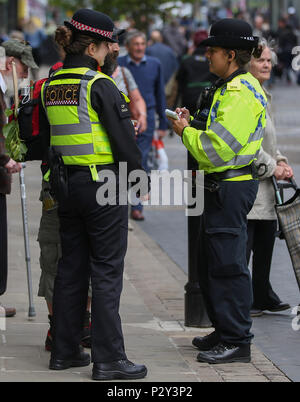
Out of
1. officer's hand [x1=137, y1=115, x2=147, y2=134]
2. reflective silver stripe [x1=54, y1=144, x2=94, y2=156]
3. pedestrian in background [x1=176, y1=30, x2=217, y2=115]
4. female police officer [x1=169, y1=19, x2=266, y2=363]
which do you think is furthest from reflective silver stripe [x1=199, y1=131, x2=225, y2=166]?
pedestrian in background [x1=176, y1=30, x2=217, y2=115]

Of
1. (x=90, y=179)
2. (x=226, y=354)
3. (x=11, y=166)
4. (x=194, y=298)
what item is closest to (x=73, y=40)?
(x=90, y=179)

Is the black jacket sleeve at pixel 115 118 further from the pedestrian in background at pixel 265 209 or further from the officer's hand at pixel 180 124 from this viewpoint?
the pedestrian in background at pixel 265 209

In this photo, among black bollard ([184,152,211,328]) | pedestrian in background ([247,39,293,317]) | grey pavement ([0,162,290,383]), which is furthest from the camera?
pedestrian in background ([247,39,293,317])

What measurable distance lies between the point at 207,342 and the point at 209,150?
125 cm

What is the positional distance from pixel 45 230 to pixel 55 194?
1.83 ft

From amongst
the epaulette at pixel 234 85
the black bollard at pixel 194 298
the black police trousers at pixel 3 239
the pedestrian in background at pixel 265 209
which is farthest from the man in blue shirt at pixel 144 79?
the epaulette at pixel 234 85

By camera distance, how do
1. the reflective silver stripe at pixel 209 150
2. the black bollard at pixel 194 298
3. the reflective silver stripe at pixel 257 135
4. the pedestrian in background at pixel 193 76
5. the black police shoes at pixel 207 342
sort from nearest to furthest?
1. the reflective silver stripe at pixel 209 150
2. the reflective silver stripe at pixel 257 135
3. the black police shoes at pixel 207 342
4. the black bollard at pixel 194 298
5. the pedestrian in background at pixel 193 76

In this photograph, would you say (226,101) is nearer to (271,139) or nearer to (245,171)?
(245,171)

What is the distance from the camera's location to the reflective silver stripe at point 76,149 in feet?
17.9

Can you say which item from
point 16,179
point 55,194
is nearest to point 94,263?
point 55,194

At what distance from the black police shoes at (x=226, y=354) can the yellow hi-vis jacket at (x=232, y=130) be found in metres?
1.01

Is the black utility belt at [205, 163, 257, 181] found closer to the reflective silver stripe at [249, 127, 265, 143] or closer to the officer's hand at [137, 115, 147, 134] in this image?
the reflective silver stripe at [249, 127, 265, 143]

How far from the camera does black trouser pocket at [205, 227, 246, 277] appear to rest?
238 inches

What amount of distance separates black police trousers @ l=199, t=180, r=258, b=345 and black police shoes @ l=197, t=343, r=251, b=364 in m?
0.04
